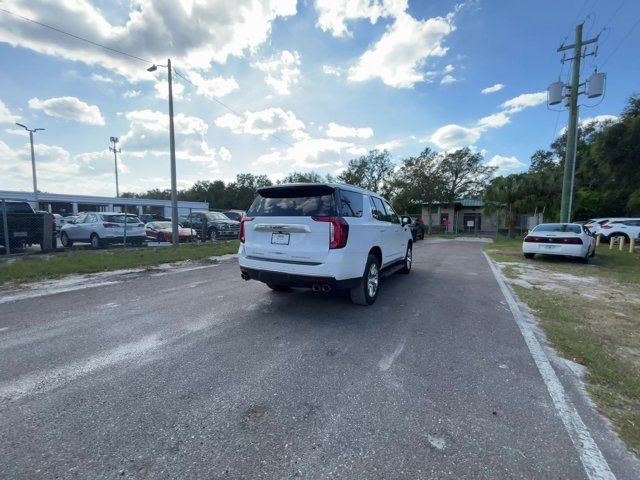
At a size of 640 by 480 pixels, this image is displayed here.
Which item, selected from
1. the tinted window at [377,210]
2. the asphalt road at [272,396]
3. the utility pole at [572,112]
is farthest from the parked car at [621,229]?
the asphalt road at [272,396]

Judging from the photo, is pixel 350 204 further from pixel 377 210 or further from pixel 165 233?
pixel 165 233

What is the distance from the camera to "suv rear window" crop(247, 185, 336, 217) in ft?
15.0

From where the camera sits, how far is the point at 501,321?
15.4 feet

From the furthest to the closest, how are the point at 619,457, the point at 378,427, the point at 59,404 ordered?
the point at 59,404 → the point at 378,427 → the point at 619,457

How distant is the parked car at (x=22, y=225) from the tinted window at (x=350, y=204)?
11427 millimetres

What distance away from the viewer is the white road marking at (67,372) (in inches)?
107

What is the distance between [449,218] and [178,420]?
4147 cm

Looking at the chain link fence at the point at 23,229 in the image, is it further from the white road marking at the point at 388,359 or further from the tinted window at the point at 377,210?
the white road marking at the point at 388,359

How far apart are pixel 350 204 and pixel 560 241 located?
959 cm

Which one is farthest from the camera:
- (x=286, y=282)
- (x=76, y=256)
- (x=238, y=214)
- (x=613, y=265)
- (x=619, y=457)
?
(x=238, y=214)

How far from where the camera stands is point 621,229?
754 inches

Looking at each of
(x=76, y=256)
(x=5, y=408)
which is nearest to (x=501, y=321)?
(x=5, y=408)

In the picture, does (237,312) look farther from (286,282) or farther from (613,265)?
(613,265)

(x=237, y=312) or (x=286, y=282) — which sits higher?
(x=286, y=282)
